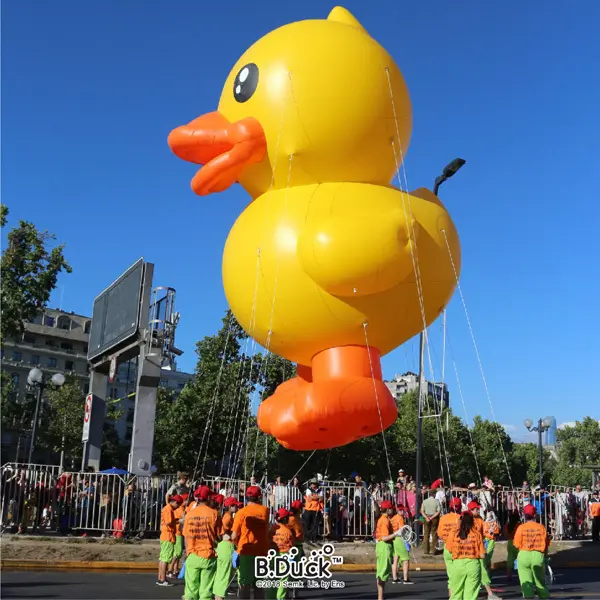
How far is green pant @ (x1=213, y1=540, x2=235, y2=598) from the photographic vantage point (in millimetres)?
8242

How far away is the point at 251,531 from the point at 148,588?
3.63 meters

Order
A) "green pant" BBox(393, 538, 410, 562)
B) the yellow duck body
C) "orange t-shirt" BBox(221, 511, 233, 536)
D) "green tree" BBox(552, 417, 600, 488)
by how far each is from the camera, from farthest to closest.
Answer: "green tree" BBox(552, 417, 600, 488) < "green pant" BBox(393, 538, 410, 562) < the yellow duck body < "orange t-shirt" BBox(221, 511, 233, 536)

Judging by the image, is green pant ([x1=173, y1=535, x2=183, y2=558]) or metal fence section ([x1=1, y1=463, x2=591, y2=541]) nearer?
green pant ([x1=173, y1=535, x2=183, y2=558])

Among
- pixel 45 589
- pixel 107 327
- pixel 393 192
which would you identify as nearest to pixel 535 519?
pixel 393 192

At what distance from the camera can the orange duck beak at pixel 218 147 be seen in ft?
33.2

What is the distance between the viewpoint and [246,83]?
1044 centimetres

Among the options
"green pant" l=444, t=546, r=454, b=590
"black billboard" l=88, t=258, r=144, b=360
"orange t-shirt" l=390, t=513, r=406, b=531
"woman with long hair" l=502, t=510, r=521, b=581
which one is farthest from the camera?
"black billboard" l=88, t=258, r=144, b=360

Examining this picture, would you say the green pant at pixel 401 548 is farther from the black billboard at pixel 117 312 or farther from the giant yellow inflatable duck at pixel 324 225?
the black billboard at pixel 117 312

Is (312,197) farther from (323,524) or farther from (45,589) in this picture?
(323,524)

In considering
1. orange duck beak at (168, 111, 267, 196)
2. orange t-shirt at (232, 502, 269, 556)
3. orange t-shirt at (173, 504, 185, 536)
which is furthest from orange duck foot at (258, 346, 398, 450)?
orange duck beak at (168, 111, 267, 196)

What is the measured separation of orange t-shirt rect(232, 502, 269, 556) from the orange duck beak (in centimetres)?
466

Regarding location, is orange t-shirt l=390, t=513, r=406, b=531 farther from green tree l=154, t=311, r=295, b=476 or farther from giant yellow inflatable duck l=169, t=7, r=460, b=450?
green tree l=154, t=311, r=295, b=476

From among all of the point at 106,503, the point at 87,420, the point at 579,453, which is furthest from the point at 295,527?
the point at 579,453

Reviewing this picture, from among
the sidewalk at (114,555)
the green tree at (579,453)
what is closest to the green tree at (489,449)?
the green tree at (579,453)
